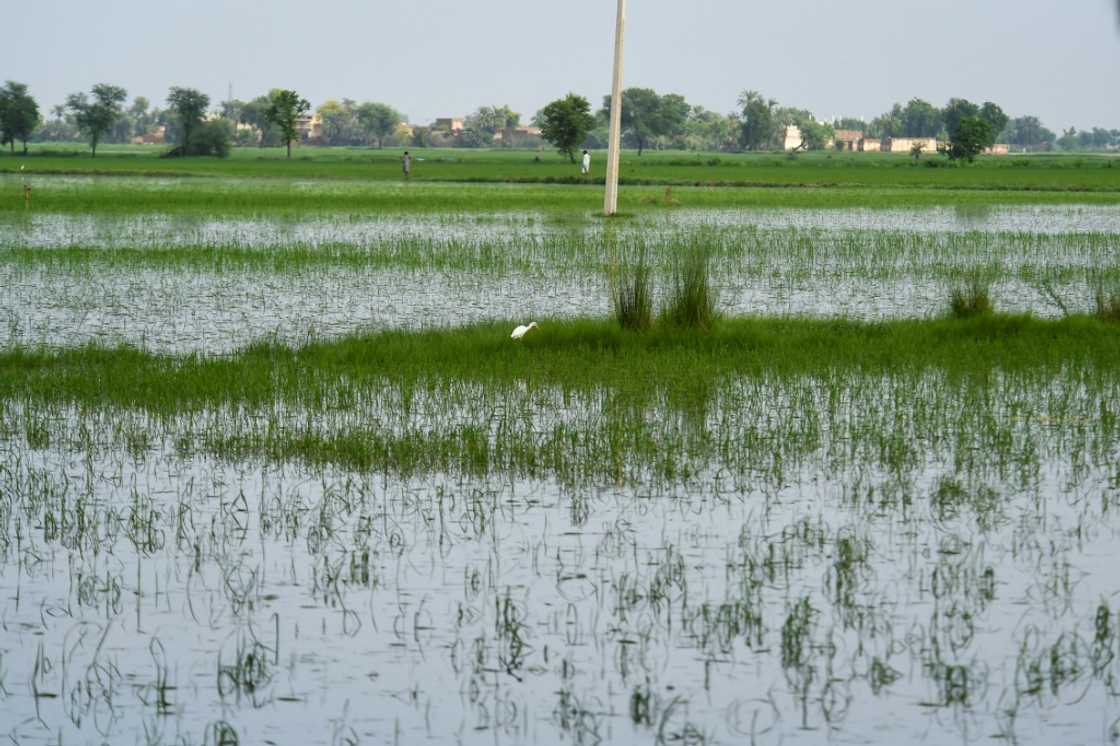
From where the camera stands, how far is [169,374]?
491 inches

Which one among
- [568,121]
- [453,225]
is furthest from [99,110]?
[453,225]

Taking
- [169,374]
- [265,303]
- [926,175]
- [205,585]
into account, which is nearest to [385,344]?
[169,374]

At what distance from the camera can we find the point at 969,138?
357 ft

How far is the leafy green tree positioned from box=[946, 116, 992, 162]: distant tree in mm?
25873

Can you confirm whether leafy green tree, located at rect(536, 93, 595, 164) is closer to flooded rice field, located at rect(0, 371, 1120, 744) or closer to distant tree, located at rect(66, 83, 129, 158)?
distant tree, located at rect(66, 83, 129, 158)

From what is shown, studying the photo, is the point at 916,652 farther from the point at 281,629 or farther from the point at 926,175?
the point at 926,175

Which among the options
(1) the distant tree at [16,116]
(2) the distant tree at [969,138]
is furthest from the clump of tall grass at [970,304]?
(1) the distant tree at [16,116]

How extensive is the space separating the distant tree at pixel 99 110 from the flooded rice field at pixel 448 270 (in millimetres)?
108242

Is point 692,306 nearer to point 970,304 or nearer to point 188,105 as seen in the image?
point 970,304

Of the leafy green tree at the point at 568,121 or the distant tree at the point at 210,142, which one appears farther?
the distant tree at the point at 210,142

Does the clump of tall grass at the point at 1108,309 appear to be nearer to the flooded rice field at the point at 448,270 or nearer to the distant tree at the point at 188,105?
the flooded rice field at the point at 448,270

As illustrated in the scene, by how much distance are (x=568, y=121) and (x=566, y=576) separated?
97.6 meters

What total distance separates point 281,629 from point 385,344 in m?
7.99

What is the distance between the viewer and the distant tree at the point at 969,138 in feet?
355
